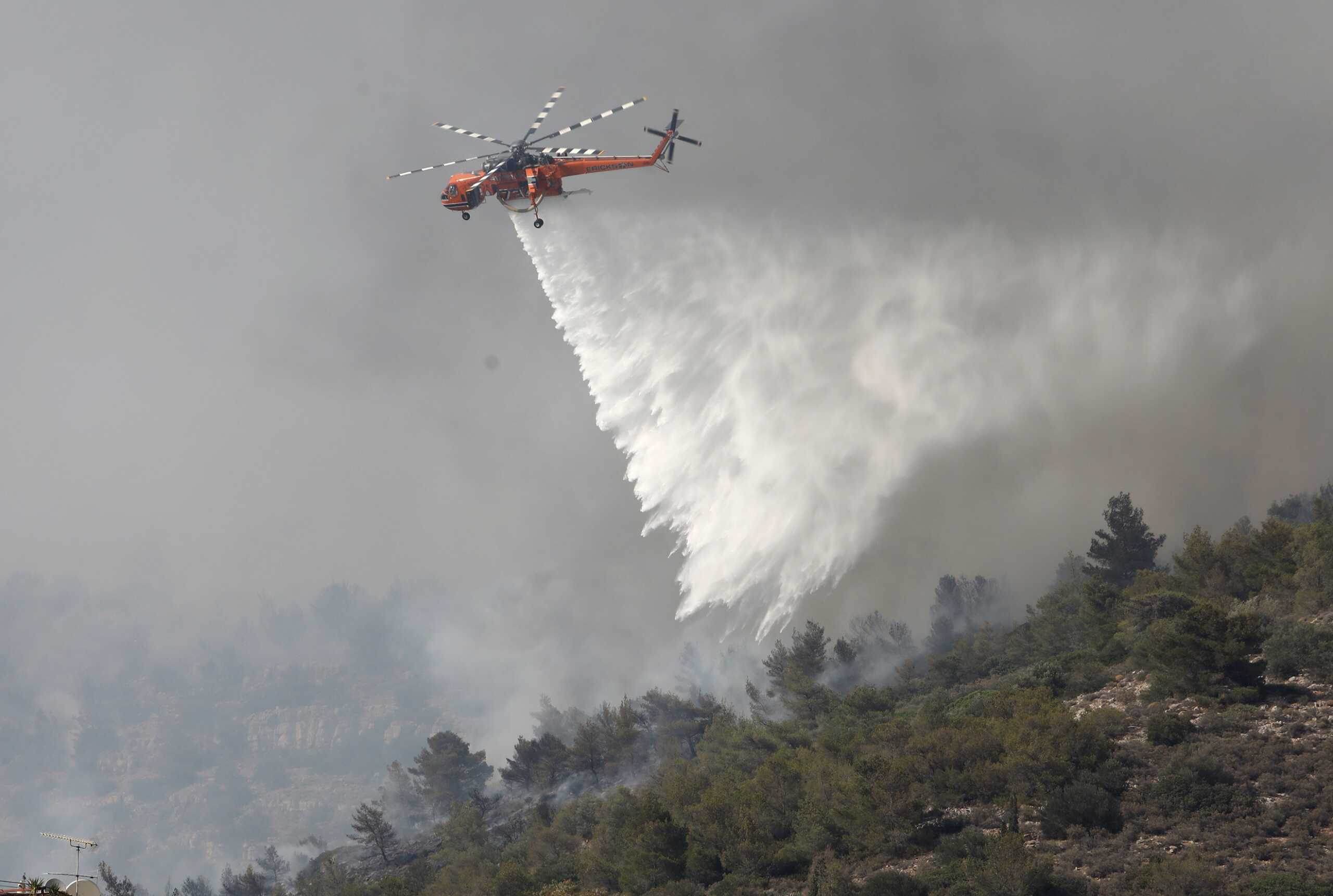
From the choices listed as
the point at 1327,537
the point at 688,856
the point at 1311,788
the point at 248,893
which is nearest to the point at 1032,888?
the point at 1311,788

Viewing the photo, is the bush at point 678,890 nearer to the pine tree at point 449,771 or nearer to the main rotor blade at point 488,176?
the main rotor blade at point 488,176

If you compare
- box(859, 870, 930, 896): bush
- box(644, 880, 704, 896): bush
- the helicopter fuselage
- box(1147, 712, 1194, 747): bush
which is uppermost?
the helicopter fuselage

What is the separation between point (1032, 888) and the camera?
38.6 meters

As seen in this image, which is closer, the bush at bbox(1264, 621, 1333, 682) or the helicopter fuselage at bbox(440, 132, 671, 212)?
the bush at bbox(1264, 621, 1333, 682)

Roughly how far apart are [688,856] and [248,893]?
3870 inches

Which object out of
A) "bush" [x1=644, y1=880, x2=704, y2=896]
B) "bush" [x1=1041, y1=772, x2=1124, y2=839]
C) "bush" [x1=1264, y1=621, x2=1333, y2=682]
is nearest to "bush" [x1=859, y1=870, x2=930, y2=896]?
"bush" [x1=1041, y1=772, x2=1124, y2=839]

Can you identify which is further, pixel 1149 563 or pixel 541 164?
pixel 1149 563

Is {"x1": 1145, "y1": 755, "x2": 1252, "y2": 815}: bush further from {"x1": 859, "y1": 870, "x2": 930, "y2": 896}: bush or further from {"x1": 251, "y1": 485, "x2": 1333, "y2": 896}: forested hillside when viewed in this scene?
{"x1": 859, "y1": 870, "x2": 930, "y2": 896}: bush

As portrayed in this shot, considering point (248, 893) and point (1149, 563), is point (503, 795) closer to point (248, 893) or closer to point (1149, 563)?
point (248, 893)

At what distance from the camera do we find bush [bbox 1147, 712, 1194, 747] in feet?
161

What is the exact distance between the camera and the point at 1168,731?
1929 inches

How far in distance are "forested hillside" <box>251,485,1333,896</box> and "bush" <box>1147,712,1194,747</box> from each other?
132 millimetres

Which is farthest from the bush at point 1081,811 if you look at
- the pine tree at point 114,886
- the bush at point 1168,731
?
the pine tree at point 114,886

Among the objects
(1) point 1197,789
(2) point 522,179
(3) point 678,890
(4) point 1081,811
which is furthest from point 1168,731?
(2) point 522,179
